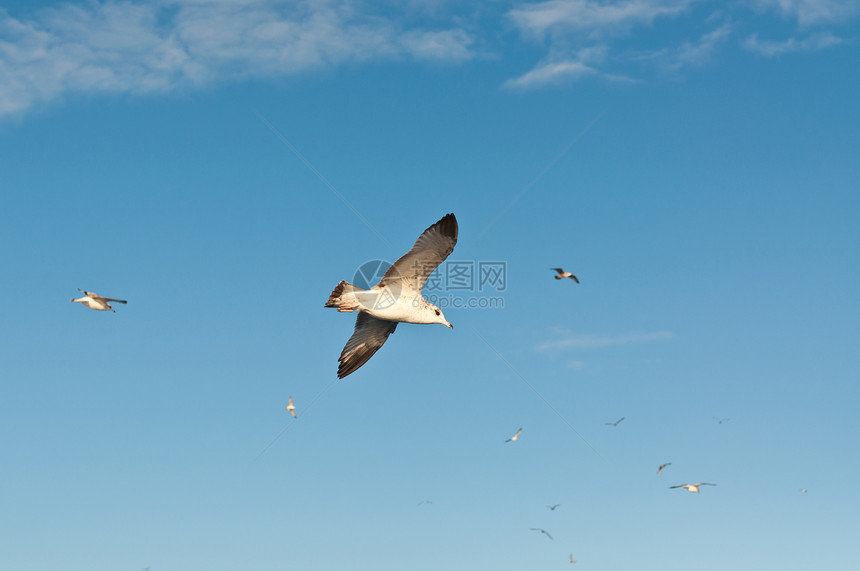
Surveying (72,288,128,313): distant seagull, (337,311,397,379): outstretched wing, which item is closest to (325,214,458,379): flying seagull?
(337,311,397,379): outstretched wing

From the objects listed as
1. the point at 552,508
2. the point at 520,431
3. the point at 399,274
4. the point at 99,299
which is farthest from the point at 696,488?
→ the point at 99,299

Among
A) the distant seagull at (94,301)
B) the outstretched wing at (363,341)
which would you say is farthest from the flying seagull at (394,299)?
the distant seagull at (94,301)

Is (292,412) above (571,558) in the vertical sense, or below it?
above

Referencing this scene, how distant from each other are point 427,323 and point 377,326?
199 cm

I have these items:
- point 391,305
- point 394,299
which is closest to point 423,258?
point 394,299

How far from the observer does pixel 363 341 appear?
27.7 metres

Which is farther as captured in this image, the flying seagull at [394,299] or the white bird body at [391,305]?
the white bird body at [391,305]

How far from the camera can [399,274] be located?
24.5 m

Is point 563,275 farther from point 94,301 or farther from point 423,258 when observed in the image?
point 94,301

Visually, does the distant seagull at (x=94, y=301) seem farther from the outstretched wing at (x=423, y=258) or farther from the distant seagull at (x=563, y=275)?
the distant seagull at (x=563, y=275)

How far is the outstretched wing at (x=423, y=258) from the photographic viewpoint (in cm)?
2292

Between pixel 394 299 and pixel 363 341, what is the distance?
2966 mm

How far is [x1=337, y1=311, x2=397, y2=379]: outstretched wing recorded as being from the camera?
27344 millimetres

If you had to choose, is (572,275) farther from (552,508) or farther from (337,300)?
(552,508)
